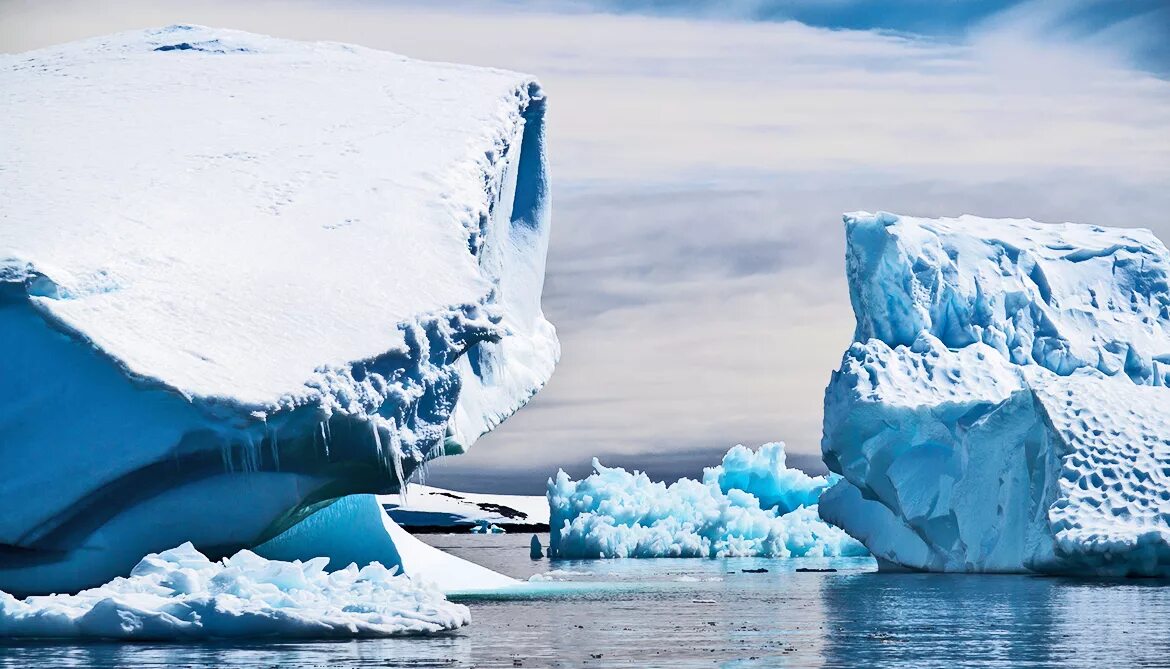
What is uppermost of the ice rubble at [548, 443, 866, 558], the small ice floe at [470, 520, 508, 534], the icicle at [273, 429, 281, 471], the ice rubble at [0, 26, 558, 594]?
the ice rubble at [0, 26, 558, 594]

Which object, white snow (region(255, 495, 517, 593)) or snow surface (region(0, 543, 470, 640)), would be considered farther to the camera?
white snow (region(255, 495, 517, 593))

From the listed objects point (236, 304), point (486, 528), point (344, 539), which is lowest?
point (486, 528)

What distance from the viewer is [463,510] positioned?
9550 centimetres

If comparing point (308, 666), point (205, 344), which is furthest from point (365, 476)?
point (308, 666)

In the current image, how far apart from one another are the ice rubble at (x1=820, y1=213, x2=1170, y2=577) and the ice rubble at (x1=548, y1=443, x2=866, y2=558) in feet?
32.3

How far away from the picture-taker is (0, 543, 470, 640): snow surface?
13.9 meters

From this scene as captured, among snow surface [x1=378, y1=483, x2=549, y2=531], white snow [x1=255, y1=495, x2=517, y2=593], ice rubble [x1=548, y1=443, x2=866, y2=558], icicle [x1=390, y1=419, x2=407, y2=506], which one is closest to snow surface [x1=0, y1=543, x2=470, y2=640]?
icicle [x1=390, y1=419, x2=407, y2=506]

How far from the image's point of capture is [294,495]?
1753 cm

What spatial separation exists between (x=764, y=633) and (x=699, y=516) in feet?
85.9

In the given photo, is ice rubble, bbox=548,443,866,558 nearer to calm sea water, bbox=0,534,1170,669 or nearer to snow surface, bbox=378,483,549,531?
calm sea water, bbox=0,534,1170,669

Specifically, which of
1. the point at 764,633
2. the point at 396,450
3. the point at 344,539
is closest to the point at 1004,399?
the point at 344,539

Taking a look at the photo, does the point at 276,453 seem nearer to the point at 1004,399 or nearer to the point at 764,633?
the point at 764,633

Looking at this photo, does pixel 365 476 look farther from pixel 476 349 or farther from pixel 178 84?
pixel 178 84

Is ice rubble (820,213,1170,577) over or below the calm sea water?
over
